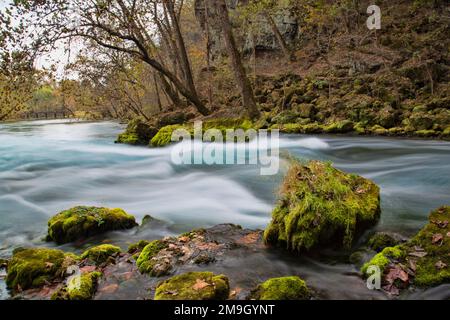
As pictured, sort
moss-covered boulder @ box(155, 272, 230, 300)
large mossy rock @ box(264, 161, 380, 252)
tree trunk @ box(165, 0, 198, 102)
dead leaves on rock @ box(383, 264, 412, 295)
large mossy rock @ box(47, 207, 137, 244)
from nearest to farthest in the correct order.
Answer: moss-covered boulder @ box(155, 272, 230, 300) → dead leaves on rock @ box(383, 264, 412, 295) → large mossy rock @ box(264, 161, 380, 252) → large mossy rock @ box(47, 207, 137, 244) → tree trunk @ box(165, 0, 198, 102)

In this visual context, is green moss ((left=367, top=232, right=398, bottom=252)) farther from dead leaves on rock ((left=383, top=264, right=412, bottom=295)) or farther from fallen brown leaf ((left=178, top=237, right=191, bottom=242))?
fallen brown leaf ((left=178, top=237, right=191, bottom=242))

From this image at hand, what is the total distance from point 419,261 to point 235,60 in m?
11.5

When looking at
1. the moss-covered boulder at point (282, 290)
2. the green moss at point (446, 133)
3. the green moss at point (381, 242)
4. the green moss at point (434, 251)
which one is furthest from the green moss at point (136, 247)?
the green moss at point (446, 133)

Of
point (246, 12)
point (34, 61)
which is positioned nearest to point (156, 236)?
point (34, 61)

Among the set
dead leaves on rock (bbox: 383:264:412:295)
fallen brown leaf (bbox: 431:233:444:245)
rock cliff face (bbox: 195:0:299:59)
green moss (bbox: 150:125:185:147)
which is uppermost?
rock cliff face (bbox: 195:0:299:59)

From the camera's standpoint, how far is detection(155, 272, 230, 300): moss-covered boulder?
126 inches

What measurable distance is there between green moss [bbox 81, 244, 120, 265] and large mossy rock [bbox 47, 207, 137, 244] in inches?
37.8

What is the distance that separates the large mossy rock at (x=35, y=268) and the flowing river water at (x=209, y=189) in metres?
0.17

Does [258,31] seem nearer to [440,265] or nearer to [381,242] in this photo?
[381,242]

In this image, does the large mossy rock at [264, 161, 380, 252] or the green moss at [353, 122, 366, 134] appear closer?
the large mossy rock at [264, 161, 380, 252]

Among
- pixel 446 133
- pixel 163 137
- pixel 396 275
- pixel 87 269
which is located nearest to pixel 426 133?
pixel 446 133

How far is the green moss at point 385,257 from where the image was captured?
3.63m

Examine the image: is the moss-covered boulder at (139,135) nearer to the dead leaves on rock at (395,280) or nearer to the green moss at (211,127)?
the green moss at (211,127)

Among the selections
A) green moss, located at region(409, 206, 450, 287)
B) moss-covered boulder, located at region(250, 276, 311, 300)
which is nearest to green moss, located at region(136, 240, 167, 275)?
moss-covered boulder, located at region(250, 276, 311, 300)
